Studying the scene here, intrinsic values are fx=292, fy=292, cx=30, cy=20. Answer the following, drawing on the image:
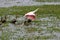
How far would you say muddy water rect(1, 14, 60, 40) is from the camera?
6991mm

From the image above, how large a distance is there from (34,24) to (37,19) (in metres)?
0.69

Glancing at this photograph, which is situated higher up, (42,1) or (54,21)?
(54,21)

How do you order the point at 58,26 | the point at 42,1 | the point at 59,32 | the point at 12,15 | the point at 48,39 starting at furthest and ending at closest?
1. the point at 42,1
2. the point at 12,15
3. the point at 58,26
4. the point at 59,32
5. the point at 48,39

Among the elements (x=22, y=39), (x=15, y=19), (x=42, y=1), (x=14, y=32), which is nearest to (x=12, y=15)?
(x=15, y=19)

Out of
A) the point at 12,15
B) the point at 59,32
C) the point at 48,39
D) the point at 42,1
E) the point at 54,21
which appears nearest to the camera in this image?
the point at 48,39

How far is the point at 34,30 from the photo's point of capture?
7.55 metres

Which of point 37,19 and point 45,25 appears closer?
point 45,25

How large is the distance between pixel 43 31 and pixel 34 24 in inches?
30.0

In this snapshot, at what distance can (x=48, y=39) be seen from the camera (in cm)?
672

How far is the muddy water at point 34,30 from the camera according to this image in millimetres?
6991

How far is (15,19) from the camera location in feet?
28.2

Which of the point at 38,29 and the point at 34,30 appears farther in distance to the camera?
the point at 38,29

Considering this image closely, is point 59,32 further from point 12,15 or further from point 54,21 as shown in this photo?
point 12,15

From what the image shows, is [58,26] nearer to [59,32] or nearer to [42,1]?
[59,32]
